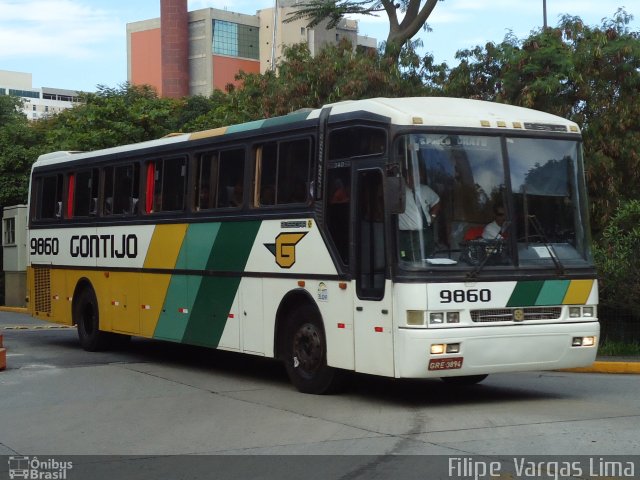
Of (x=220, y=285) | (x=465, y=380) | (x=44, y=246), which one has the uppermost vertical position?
(x=44, y=246)

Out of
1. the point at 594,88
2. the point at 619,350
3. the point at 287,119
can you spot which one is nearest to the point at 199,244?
the point at 287,119

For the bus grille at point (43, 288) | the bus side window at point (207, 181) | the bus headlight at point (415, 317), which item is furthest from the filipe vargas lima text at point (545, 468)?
the bus grille at point (43, 288)

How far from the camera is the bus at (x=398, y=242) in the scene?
10.6 metres

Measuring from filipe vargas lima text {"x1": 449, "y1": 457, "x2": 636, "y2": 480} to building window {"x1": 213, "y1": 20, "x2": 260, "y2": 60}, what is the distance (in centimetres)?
11491

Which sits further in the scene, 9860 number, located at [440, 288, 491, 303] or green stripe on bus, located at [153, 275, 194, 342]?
green stripe on bus, located at [153, 275, 194, 342]

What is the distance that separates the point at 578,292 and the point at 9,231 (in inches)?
1085

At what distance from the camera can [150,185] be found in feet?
52.2

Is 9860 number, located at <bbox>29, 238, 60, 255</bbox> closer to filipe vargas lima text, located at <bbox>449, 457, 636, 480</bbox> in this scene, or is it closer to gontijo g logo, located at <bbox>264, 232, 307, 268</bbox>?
gontijo g logo, located at <bbox>264, 232, 307, 268</bbox>

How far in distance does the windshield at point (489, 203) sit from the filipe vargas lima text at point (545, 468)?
10.2 feet

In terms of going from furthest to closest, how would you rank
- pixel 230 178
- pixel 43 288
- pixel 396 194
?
pixel 43 288
pixel 230 178
pixel 396 194

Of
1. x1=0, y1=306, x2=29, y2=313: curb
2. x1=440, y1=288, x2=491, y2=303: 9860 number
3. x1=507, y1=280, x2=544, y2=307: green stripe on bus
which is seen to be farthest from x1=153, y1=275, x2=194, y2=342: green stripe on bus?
x1=0, y1=306, x2=29, y2=313: curb

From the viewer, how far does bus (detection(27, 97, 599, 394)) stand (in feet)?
34.8

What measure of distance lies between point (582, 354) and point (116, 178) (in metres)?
8.64

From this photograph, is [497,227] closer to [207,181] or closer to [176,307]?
[207,181]
